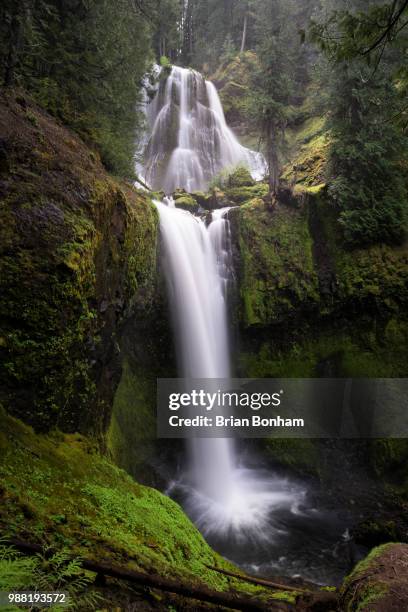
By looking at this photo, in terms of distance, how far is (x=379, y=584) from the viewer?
2270 mm

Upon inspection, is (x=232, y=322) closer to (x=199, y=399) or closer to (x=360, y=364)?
(x=199, y=399)

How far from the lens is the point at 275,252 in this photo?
12602 mm

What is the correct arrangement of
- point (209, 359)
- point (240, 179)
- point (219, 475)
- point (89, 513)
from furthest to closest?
point (240, 179) < point (209, 359) < point (219, 475) < point (89, 513)

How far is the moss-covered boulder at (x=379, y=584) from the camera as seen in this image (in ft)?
6.86

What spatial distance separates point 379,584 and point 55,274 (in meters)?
4.01

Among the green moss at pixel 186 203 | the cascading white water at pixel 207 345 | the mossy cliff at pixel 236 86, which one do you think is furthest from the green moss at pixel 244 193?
the mossy cliff at pixel 236 86

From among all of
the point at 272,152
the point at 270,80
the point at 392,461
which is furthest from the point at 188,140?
the point at 392,461

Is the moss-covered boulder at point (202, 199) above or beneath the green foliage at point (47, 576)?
above

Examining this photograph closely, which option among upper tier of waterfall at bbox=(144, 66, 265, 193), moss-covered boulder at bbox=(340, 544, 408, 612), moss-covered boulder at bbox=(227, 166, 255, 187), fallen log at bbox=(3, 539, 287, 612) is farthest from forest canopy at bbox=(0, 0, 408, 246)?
upper tier of waterfall at bbox=(144, 66, 265, 193)

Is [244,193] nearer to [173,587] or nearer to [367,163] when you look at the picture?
[367,163]

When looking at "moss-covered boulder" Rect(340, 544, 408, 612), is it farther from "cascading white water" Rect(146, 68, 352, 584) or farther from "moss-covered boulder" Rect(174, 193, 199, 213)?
"moss-covered boulder" Rect(174, 193, 199, 213)

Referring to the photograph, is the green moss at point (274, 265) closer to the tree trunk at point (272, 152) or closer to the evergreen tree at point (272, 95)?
the evergreen tree at point (272, 95)

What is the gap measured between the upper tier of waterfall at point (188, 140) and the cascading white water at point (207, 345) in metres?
11.7

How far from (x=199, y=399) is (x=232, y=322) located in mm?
2745
